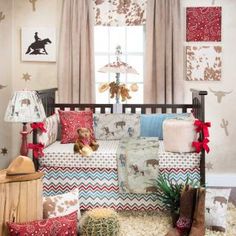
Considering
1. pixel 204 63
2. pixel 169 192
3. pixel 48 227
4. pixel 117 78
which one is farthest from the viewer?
pixel 204 63

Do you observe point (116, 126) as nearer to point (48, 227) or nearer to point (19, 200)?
point (48, 227)

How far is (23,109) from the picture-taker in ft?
10.0

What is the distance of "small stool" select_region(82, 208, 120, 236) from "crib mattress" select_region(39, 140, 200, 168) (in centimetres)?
89

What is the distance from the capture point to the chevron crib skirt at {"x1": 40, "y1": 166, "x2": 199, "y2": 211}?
127 inches

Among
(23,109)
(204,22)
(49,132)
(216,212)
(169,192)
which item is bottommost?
(216,212)

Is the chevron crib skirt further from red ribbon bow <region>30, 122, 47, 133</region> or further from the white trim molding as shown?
the white trim molding

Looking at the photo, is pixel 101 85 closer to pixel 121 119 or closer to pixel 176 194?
pixel 121 119

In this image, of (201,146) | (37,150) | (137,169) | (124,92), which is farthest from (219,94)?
(37,150)

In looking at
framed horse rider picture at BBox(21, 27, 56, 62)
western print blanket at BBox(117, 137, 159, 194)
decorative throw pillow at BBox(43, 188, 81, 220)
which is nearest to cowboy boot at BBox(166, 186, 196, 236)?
western print blanket at BBox(117, 137, 159, 194)

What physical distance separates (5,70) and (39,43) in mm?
463

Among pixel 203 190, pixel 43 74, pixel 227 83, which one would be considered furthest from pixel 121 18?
pixel 203 190

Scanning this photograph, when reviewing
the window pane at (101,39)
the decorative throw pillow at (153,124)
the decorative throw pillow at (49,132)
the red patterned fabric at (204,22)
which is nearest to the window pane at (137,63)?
the window pane at (101,39)

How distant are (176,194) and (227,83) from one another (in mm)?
1864

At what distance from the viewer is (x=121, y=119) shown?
3986mm
